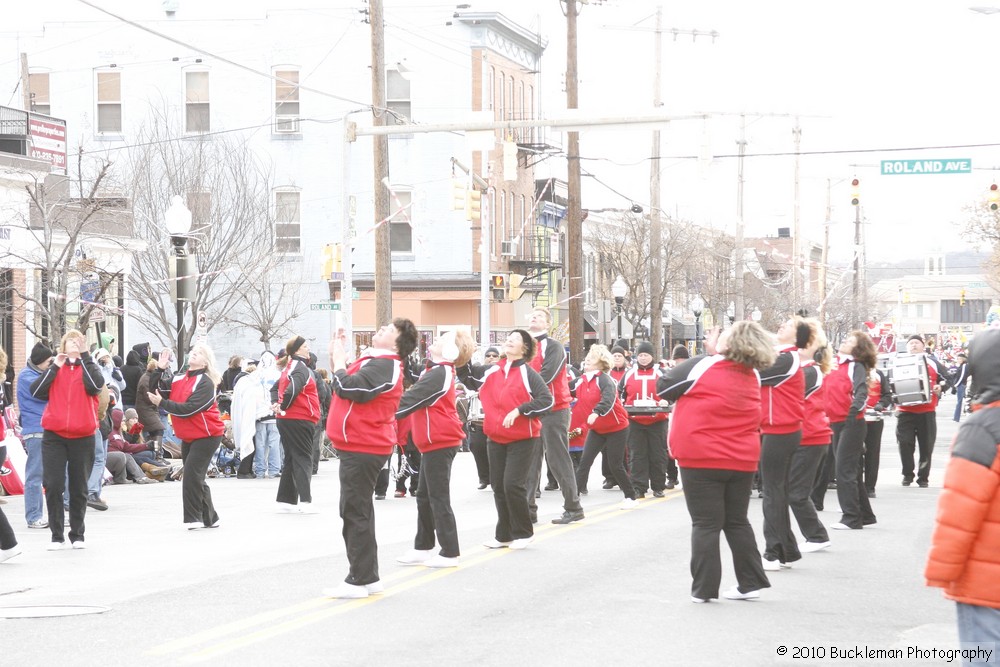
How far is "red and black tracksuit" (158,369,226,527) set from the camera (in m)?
14.1

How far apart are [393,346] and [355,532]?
142cm

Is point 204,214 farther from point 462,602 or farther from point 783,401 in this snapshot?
point 462,602

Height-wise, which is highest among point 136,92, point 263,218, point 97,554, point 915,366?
point 136,92

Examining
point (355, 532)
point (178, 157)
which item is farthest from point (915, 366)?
point (178, 157)

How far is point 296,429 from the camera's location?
52.7ft

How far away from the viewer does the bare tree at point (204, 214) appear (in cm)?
3664

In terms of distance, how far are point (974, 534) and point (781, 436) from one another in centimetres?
621

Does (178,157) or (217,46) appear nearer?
(178,157)

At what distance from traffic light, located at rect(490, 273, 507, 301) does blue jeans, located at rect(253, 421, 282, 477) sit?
1279 cm

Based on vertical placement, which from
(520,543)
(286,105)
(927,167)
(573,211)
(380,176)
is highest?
(286,105)

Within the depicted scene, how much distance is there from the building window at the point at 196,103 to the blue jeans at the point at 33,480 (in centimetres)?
3199

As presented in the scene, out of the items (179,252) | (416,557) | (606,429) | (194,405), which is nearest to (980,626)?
(416,557)

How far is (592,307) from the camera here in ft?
191

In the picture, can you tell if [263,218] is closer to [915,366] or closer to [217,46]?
[217,46]
